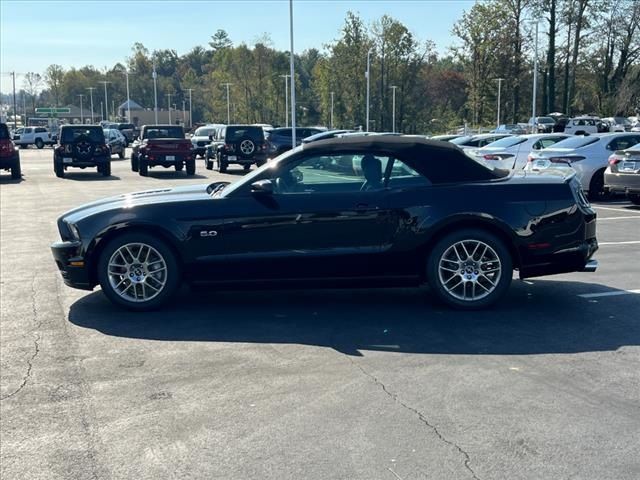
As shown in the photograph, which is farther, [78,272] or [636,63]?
[636,63]

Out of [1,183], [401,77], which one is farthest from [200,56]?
[1,183]

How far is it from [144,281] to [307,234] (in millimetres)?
1621

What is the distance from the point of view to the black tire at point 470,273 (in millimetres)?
6887

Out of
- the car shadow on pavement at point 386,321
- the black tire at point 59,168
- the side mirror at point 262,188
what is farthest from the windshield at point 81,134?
the side mirror at point 262,188

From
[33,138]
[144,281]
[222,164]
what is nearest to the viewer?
[144,281]

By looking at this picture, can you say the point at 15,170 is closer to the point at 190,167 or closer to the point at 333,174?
the point at 190,167

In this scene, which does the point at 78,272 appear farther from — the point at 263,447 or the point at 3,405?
the point at 263,447

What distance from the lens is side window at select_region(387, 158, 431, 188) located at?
22.8 ft

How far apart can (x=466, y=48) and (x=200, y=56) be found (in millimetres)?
117659

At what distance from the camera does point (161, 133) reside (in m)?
28.5

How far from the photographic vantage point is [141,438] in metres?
4.21

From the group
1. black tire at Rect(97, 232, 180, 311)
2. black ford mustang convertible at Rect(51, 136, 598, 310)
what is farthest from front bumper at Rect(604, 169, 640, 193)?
black tire at Rect(97, 232, 180, 311)

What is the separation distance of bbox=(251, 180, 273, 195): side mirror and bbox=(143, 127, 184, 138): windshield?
22.3 m

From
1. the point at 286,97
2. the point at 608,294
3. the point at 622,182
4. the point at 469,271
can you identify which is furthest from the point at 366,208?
the point at 286,97
